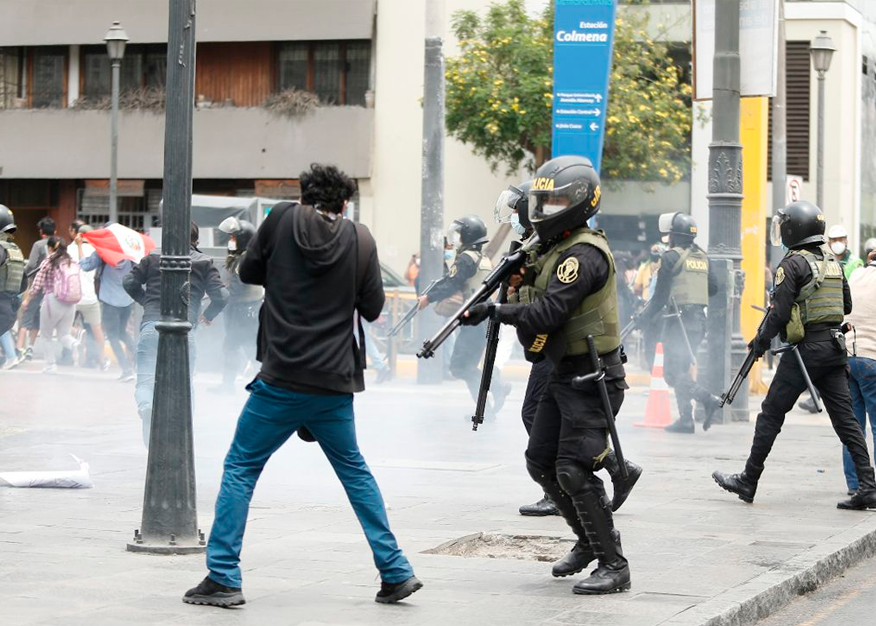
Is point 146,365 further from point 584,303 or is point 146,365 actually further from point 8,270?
point 584,303

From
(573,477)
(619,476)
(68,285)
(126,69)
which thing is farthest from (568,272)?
(126,69)

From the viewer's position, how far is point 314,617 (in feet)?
18.3

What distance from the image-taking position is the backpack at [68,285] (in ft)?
60.6

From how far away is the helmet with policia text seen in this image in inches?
319

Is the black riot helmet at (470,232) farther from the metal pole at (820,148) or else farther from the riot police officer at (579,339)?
the metal pole at (820,148)

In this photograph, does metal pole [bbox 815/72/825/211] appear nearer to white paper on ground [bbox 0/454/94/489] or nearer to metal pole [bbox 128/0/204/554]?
white paper on ground [bbox 0/454/94/489]

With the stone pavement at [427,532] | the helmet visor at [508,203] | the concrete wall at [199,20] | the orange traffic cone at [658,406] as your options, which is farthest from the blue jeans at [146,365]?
the concrete wall at [199,20]

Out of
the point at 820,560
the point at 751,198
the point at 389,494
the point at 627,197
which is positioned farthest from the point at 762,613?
the point at 627,197

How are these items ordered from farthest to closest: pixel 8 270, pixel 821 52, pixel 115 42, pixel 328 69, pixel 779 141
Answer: pixel 328 69, pixel 821 52, pixel 115 42, pixel 779 141, pixel 8 270

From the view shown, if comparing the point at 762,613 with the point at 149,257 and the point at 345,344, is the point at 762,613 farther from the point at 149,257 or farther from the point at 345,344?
the point at 149,257

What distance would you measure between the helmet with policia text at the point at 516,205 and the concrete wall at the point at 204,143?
23.4 metres

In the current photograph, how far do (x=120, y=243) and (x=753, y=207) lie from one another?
7.18m

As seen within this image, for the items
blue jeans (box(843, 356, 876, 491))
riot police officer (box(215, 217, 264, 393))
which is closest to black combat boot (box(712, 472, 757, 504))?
blue jeans (box(843, 356, 876, 491))

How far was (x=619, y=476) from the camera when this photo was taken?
273 inches
